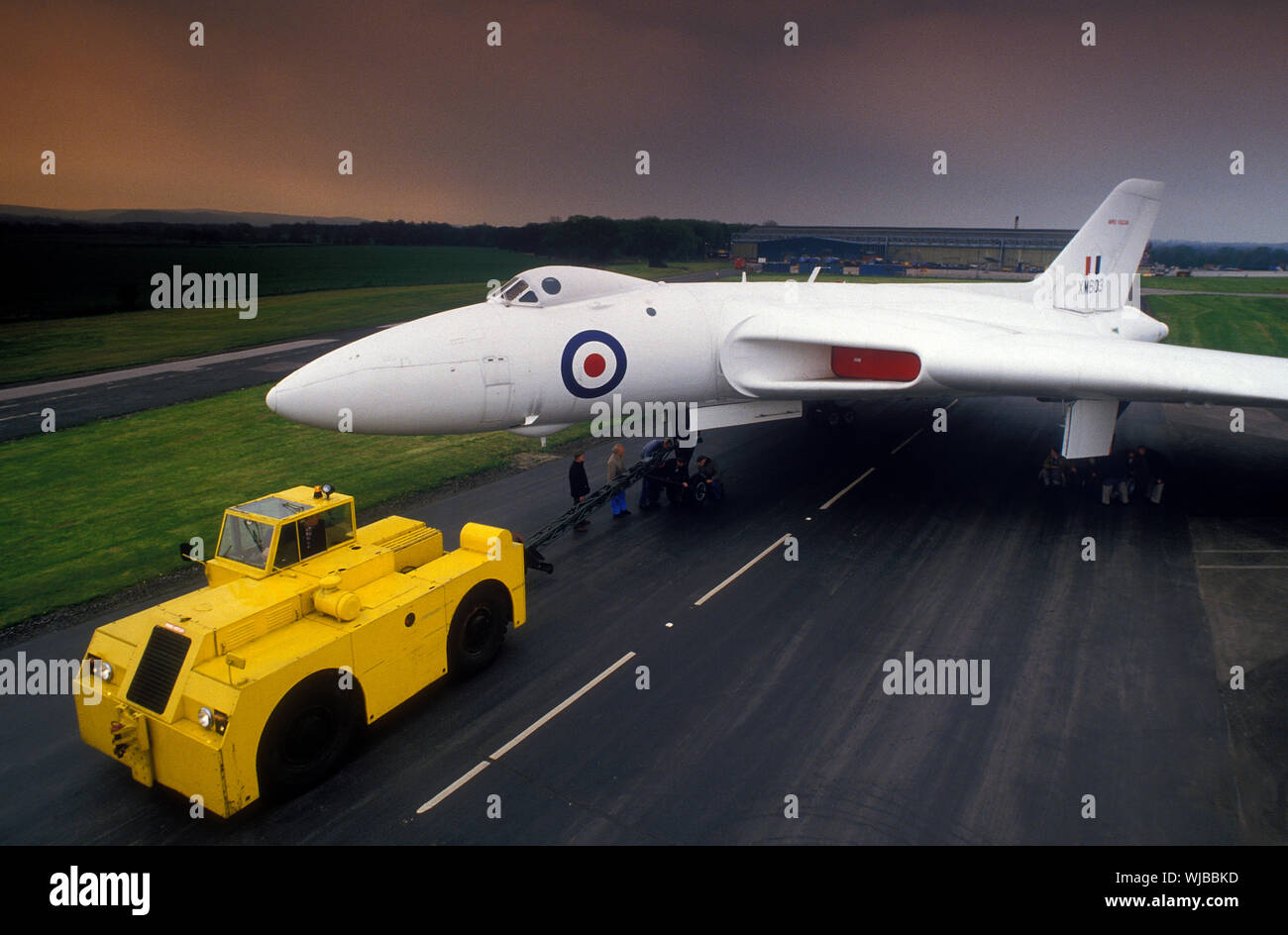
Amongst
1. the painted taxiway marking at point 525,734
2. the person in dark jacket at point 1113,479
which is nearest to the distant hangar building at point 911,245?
the person in dark jacket at point 1113,479

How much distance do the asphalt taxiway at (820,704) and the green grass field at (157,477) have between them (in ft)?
6.31

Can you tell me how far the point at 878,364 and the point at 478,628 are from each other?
966cm

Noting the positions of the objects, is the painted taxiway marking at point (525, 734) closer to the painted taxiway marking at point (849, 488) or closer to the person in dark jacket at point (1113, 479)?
the painted taxiway marking at point (849, 488)

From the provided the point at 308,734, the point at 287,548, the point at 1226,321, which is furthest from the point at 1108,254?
the point at 1226,321

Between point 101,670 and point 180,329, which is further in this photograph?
point 180,329

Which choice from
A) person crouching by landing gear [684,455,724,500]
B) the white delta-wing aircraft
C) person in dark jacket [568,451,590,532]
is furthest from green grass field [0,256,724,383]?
person crouching by landing gear [684,455,724,500]

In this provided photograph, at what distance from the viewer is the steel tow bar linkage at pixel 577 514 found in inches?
472

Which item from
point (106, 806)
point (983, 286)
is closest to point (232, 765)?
point (106, 806)

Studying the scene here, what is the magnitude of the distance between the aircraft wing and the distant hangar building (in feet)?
278

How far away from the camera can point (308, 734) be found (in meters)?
7.34

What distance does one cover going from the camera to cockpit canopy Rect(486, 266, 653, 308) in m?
12.3

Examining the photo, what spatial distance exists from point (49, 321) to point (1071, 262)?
54790 millimetres

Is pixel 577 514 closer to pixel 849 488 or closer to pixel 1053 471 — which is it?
pixel 849 488

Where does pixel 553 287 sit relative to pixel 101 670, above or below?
above
